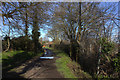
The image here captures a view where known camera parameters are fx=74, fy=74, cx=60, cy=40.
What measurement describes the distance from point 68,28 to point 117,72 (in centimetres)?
536

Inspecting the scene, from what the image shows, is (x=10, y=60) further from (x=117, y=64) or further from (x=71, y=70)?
(x=117, y=64)

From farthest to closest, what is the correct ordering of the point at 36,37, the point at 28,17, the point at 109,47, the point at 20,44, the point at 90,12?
the point at 36,37 < the point at 20,44 < the point at 90,12 < the point at 109,47 < the point at 28,17

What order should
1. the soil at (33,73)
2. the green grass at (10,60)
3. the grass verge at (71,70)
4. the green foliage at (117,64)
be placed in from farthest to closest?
the green grass at (10,60) → the grass verge at (71,70) → the soil at (33,73) → the green foliage at (117,64)

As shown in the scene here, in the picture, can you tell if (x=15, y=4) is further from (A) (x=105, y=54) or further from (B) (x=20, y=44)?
(B) (x=20, y=44)

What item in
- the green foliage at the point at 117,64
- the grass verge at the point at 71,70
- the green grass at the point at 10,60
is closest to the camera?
the green foliage at the point at 117,64

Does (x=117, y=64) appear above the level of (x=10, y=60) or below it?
above

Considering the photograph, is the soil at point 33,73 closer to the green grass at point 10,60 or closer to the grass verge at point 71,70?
the grass verge at point 71,70

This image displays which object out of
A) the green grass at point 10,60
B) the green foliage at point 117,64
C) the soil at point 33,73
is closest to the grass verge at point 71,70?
the soil at point 33,73

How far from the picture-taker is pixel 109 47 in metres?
4.42

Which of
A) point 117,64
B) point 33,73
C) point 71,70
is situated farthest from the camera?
point 71,70

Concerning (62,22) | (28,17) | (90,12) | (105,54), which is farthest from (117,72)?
(62,22)

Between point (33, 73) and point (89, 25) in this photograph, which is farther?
point (89, 25)

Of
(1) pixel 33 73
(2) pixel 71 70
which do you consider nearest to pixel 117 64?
(2) pixel 71 70

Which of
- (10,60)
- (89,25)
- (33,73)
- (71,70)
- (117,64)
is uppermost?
(89,25)
